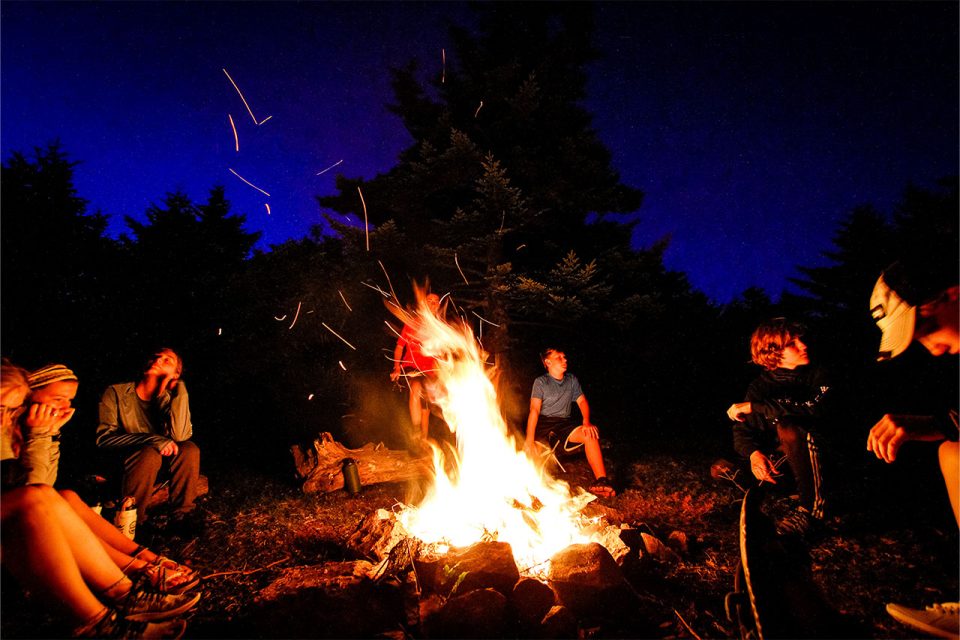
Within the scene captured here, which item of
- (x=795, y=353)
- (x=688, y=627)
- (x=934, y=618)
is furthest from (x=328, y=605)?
(x=795, y=353)

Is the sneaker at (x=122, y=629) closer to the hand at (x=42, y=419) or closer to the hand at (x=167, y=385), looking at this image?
the hand at (x=42, y=419)

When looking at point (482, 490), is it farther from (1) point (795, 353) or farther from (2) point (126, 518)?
(1) point (795, 353)

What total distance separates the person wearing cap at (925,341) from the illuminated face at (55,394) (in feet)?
18.9

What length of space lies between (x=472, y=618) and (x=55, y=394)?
3.52m

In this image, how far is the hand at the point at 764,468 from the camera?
4176 mm

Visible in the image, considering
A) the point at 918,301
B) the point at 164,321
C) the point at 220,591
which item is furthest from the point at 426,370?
the point at 164,321

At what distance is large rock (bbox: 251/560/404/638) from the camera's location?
9.48ft

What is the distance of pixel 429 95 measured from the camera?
9000 mm

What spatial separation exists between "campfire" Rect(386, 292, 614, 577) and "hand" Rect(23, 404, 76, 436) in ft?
9.43

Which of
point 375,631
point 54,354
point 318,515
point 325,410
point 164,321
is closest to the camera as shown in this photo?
point 375,631

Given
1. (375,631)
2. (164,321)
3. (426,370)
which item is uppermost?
(164,321)

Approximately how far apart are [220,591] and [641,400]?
840 cm

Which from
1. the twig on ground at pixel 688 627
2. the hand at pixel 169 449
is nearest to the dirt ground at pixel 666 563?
the twig on ground at pixel 688 627

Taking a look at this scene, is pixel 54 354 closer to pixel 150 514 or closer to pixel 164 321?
pixel 164 321
